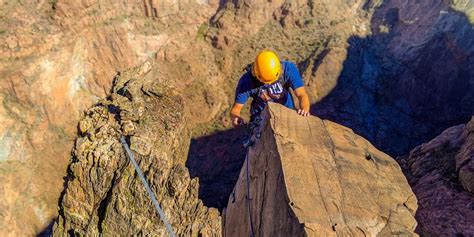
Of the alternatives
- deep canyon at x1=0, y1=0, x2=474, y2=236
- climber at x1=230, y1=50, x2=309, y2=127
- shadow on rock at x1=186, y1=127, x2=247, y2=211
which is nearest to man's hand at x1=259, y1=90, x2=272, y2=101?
climber at x1=230, y1=50, x2=309, y2=127

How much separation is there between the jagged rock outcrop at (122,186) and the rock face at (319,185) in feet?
8.11

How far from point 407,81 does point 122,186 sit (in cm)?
1690

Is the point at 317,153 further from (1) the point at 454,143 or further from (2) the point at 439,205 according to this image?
(1) the point at 454,143

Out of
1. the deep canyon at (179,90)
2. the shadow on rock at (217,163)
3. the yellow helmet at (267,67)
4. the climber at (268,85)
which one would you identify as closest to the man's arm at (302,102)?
the climber at (268,85)

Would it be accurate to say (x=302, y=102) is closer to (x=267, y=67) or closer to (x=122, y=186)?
(x=267, y=67)

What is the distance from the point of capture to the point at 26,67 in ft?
61.7

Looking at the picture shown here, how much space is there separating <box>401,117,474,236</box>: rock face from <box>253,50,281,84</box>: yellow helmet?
4.06 meters

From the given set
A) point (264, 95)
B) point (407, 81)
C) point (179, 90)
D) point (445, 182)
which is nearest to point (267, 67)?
point (264, 95)

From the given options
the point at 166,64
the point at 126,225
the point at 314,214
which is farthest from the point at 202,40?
the point at 314,214

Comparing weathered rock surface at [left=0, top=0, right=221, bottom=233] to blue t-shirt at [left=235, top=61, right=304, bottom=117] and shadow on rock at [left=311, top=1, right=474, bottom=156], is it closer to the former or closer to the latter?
shadow on rock at [left=311, top=1, right=474, bottom=156]

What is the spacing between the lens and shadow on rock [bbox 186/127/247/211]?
1872 cm

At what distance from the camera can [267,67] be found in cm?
747

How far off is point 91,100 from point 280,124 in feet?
55.5

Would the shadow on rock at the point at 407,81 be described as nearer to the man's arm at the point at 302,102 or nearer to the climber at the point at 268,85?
the climber at the point at 268,85
